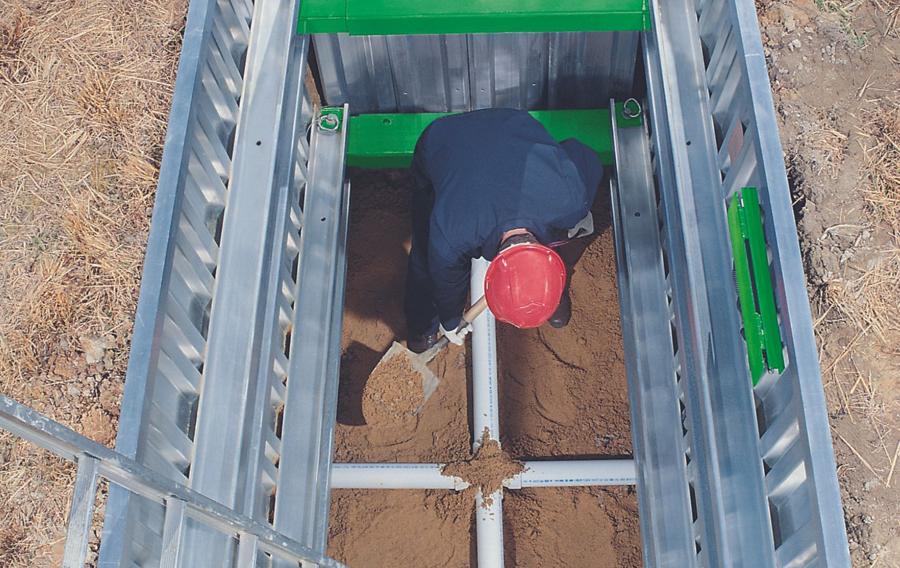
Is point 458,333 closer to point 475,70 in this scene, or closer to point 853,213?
point 475,70

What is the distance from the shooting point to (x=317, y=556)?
2717 mm

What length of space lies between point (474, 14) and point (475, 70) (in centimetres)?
57

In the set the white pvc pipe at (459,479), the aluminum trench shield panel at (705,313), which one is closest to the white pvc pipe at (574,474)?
the white pvc pipe at (459,479)

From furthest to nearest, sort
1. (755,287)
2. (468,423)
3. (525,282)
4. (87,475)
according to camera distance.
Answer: (468,423), (525,282), (755,287), (87,475)

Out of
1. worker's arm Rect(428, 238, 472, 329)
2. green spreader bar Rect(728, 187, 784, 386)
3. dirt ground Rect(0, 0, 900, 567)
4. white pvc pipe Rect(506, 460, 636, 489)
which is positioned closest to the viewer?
green spreader bar Rect(728, 187, 784, 386)

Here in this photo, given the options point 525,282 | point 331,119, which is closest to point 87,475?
point 525,282

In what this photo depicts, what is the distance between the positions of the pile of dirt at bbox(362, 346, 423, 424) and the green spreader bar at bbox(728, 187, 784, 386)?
5.84 feet

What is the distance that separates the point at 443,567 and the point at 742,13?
9.25ft

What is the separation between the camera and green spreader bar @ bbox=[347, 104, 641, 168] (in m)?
3.86

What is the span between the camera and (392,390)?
383cm

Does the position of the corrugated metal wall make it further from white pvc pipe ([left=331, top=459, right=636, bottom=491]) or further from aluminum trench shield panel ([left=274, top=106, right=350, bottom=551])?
white pvc pipe ([left=331, top=459, right=636, bottom=491])

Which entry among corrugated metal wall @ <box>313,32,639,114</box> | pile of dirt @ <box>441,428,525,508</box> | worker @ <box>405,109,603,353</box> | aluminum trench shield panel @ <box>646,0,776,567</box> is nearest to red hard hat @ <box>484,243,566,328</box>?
worker @ <box>405,109,603,353</box>

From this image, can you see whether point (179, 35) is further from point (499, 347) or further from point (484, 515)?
point (484, 515)

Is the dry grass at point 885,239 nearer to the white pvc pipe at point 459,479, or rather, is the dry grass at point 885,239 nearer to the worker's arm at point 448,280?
the white pvc pipe at point 459,479
